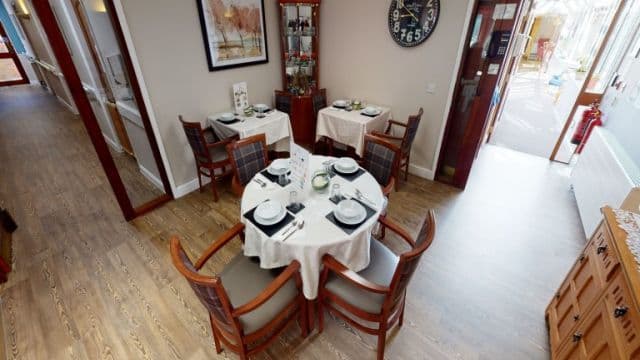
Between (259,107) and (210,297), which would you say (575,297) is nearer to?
(210,297)

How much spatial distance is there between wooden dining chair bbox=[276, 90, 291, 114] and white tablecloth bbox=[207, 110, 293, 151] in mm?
371

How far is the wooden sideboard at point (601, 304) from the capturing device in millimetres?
1050

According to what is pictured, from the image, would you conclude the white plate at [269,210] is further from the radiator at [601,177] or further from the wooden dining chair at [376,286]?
the radiator at [601,177]

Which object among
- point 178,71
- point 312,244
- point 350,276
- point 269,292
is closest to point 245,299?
point 269,292

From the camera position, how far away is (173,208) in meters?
2.94

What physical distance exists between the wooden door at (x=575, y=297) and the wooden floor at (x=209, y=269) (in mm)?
157

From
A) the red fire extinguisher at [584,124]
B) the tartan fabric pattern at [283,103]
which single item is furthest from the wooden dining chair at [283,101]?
the red fire extinguisher at [584,124]

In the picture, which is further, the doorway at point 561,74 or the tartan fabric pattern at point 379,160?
the doorway at point 561,74

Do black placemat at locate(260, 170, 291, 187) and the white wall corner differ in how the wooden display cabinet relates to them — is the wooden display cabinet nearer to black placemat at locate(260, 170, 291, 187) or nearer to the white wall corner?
the white wall corner

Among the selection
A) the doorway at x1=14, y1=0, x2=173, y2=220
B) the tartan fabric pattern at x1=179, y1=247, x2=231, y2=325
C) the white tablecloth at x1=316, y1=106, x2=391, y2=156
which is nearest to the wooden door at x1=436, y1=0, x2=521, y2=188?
the white tablecloth at x1=316, y1=106, x2=391, y2=156

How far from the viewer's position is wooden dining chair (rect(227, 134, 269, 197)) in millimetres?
2164

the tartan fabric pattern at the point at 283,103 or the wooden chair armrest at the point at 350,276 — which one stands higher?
the tartan fabric pattern at the point at 283,103

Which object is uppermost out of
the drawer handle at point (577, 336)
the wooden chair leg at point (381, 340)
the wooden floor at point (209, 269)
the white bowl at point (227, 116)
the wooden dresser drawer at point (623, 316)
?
the white bowl at point (227, 116)

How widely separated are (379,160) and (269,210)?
1099mm
